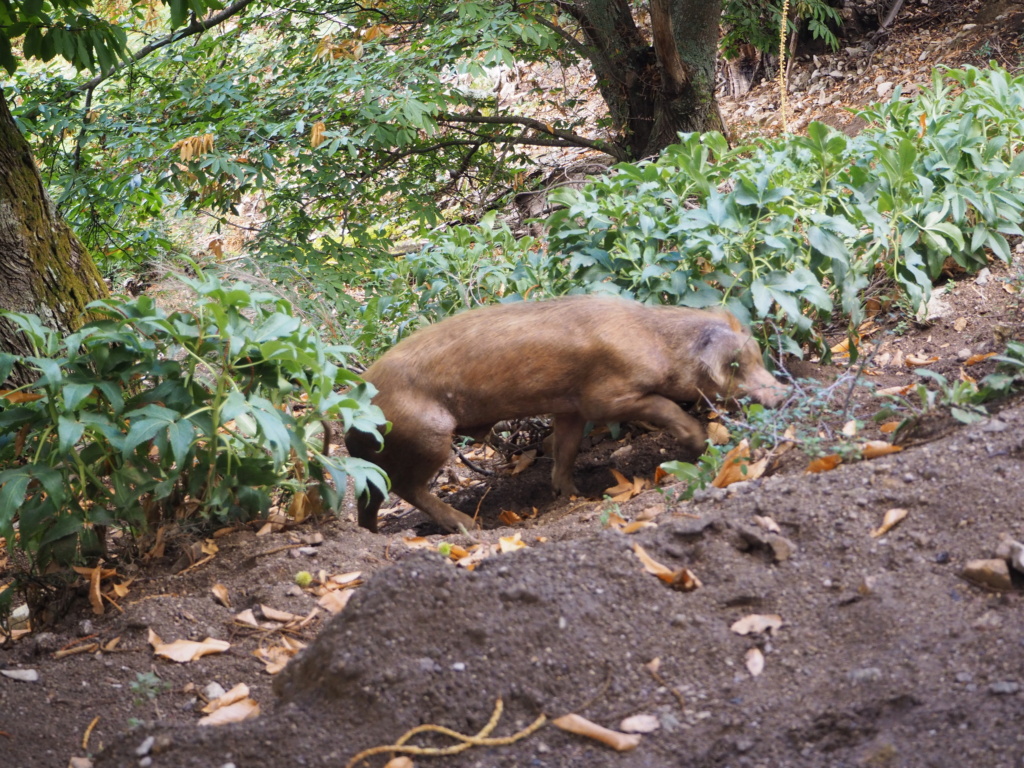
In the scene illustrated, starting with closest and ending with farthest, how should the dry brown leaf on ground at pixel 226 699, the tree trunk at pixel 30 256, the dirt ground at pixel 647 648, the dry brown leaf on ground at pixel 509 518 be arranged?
the dirt ground at pixel 647 648, the dry brown leaf on ground at pixel 226 699, the tree trunk at pixel 30 256, the dry brown leaf on ground at pixel 509 518

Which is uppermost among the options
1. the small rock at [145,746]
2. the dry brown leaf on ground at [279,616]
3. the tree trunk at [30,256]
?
the tree trunk at [30,256]

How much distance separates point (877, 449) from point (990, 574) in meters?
1.05

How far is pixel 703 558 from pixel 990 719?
1.01 metres

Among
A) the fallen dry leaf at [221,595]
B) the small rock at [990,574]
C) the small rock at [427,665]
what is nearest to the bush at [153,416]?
the fallen dry leaf at [221,595]

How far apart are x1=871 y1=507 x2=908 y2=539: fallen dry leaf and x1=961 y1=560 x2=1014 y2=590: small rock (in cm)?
32

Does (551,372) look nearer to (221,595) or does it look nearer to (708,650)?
(221,595)

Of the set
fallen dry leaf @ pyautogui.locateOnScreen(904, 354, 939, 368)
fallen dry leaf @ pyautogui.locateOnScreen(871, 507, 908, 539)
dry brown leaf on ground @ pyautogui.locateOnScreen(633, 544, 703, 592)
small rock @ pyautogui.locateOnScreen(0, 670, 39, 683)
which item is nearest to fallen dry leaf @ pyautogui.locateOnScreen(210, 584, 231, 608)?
small rock @ pyautogui.locateOnScreen(0, 670, 39, 683)

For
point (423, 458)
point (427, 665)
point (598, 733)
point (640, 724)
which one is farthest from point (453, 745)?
point (423, 458)

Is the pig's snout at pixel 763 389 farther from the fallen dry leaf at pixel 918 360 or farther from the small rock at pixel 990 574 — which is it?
the small rock at pixel 990 574

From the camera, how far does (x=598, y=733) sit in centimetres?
229

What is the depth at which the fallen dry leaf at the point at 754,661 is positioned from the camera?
8.04 ft

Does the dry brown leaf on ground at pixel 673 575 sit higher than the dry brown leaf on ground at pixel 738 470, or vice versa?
the dry brown leaf on ground at pixel 673 575

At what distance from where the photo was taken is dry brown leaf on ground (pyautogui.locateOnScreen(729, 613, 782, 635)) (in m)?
2.59

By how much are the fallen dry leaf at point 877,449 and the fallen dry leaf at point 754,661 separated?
1.32 metres
